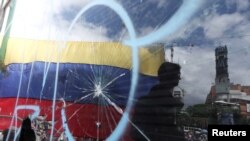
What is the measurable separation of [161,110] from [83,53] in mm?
1465

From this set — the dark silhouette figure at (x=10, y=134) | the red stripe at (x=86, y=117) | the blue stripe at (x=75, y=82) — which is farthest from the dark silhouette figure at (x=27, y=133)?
the dark silhouette figure at (x=10, y=134)

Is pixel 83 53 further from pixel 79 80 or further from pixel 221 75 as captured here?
pixel 221 75

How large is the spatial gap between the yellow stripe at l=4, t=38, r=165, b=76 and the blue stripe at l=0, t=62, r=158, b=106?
72 mm

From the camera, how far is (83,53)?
3934 mm

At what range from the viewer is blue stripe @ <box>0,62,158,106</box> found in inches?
127

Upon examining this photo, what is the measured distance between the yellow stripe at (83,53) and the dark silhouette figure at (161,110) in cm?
14

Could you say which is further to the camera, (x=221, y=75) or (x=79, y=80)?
(x=79, y=80)

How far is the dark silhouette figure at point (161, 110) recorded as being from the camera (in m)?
2.67

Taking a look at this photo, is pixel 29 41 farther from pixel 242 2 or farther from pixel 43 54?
pixel 242 2

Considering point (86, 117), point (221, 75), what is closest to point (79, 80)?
point (86, 117)

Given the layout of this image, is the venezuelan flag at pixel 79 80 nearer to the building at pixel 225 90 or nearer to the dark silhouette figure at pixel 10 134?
the dark silhouette figure at pixel 10 134

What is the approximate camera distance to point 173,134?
2.65 metres

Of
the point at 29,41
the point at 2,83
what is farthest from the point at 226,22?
the point at 2,83

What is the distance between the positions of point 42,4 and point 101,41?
7.75 ft
